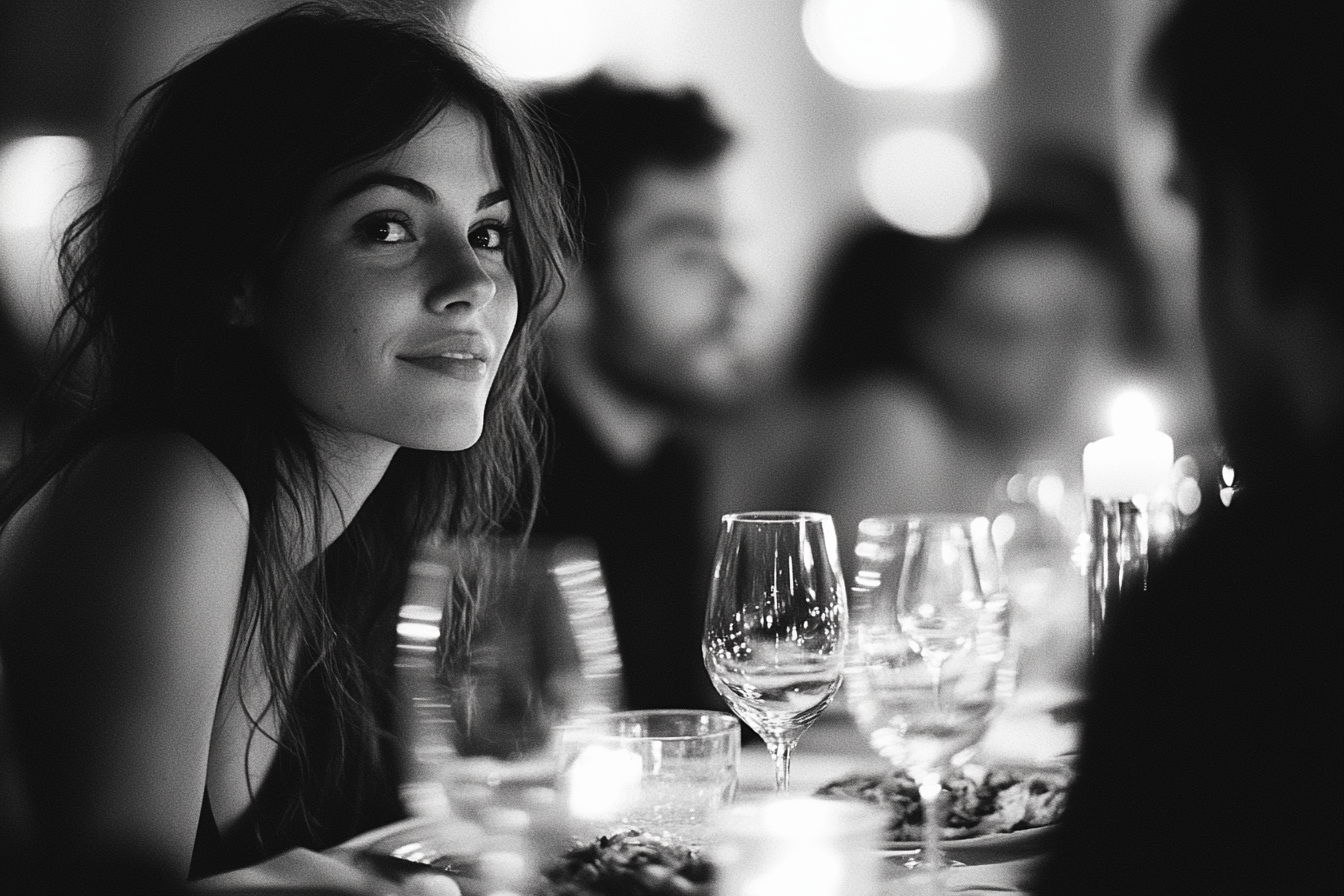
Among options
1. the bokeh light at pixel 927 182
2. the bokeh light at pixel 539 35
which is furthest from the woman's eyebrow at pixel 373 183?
the bokeh light at pixel 927 182

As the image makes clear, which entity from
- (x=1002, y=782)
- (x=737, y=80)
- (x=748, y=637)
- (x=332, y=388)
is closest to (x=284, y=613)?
(x=332, y=388)

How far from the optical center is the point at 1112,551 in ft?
3.05

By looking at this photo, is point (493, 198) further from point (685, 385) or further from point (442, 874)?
point (685, 385)

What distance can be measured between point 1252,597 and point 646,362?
289cm

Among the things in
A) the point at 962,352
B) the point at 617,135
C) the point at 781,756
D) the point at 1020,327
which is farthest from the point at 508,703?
the point at 1020,327

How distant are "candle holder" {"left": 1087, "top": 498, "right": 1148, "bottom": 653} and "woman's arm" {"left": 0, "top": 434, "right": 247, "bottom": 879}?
606mm

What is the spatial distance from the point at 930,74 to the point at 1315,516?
3.42 meters

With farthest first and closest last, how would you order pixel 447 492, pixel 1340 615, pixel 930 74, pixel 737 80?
pixel 930 74 < pixel 737 80 < pixel 447 492 < pixel 1340 615

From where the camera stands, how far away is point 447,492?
1.44m

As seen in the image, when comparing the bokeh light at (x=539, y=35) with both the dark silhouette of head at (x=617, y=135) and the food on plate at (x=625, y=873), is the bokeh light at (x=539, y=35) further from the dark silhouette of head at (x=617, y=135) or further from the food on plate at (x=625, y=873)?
the food on plate at (x=625, y=873)

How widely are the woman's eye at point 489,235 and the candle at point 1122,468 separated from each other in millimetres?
594

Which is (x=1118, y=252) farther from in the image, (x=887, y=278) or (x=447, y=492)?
(x=447, y=492)

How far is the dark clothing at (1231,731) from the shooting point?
1.72ft

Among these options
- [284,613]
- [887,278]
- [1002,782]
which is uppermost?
[887,278]
